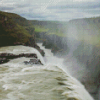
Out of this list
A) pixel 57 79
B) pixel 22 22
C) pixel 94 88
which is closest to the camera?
pixel 57 79

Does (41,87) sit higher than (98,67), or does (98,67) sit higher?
(98,67)

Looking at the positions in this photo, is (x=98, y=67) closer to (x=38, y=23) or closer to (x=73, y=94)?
(x=73, y=94)

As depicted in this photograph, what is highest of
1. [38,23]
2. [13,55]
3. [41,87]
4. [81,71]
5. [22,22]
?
[38,23]

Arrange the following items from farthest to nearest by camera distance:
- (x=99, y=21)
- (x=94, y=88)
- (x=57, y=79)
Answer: (x=99, y=21)
(x=94, y=88)
(x=57, y=79)

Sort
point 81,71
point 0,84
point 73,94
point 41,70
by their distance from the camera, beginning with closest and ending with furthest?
point 73,94, point 0,84, point 41,70, point 81,71

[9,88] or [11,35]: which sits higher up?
[11,35]

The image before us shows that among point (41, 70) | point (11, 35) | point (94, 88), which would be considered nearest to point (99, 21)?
point (11, 35)

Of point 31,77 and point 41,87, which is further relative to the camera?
point 31,77

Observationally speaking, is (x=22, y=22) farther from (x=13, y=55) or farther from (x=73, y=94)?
(x=73, y=94)

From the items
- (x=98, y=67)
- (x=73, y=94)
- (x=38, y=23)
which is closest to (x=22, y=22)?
(x=98, y=67)
